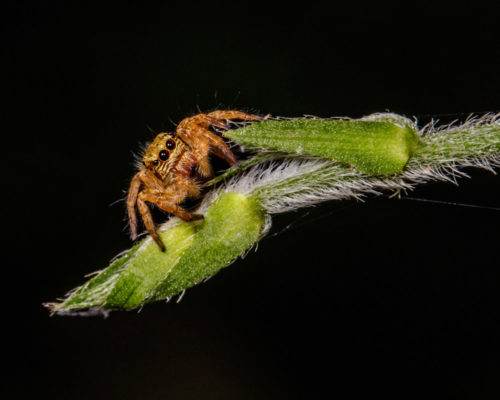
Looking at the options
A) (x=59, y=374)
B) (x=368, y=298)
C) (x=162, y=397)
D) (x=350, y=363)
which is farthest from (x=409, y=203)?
(x=59, y=374)

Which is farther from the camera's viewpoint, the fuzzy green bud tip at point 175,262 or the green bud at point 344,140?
the fuzzy green bud tip at point 175,262

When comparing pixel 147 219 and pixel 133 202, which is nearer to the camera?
pixel 147 219

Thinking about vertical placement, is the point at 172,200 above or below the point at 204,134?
below

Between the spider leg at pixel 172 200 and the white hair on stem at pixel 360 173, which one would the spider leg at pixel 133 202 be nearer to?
the spider leg at pixel 172 200

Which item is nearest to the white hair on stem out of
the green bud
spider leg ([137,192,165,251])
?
the green bud

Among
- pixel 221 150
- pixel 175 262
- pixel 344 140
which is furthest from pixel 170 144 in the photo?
pixel 344 140

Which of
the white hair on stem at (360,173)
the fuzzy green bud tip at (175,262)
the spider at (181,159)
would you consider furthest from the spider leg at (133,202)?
the white hair on stem at (360,173)

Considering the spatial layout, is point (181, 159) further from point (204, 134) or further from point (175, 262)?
point (175, 262)

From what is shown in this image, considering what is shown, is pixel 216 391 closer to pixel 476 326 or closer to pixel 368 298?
pixel 368 298

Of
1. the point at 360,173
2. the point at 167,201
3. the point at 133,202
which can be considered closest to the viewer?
the point at 360,173
